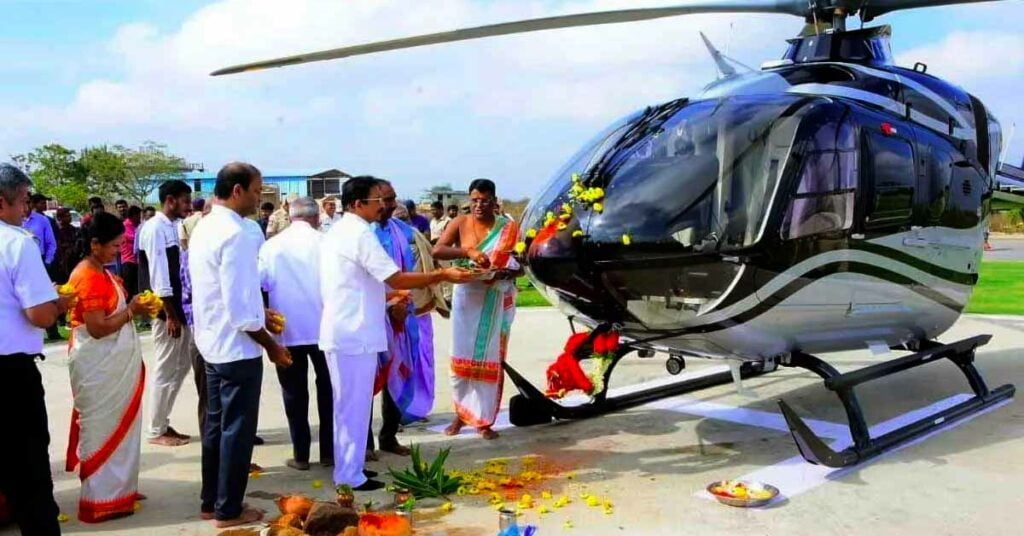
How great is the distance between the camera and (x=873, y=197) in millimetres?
5180

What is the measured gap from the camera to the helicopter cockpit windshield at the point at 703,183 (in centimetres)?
467

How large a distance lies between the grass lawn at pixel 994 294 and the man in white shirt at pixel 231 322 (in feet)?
20.2

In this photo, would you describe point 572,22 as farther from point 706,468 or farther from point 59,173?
point 59,173

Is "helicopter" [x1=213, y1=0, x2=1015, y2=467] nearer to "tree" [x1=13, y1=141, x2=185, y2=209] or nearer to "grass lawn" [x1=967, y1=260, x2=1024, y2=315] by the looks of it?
"grass lawn" [x1=967, y1=260, x2=1024, y2=315]

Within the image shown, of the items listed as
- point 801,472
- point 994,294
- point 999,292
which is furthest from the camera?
point 999,292

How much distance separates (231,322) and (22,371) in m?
0.91

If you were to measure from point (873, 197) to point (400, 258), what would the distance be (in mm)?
3029

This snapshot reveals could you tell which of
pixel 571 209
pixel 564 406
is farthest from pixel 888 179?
pixel 564 406

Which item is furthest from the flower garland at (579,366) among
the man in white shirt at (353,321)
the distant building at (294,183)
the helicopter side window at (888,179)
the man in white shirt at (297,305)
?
the distant building at (294,183)

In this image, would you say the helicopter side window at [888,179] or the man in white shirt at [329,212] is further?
the man in white shirt at [329,212]

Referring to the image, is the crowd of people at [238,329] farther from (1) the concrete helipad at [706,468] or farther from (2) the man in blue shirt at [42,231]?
(2) the man in blue shirt at [42,231]

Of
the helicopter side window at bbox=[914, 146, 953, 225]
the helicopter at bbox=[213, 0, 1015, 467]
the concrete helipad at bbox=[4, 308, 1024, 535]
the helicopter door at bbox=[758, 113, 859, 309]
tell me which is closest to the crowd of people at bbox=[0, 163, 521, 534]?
the concrete helipad at bbox=[4, 308, 1024, 535]

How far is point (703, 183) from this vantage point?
4.71m

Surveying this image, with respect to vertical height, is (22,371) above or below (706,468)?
above
